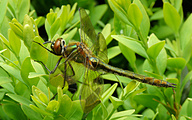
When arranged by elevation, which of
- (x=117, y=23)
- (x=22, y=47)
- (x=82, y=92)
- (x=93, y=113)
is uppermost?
(x=22, y=47)

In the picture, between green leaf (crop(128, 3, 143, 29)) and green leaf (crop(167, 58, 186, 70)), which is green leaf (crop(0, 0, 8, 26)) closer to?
green leaf (crop(128, 3, 143, 29))

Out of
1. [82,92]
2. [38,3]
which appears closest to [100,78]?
[82,92]

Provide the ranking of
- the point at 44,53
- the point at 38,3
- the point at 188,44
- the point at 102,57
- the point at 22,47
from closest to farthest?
the point at 44,53 → the point at 22,47 → the point at 188,44 → the point at 102,57 → the point at 38,3

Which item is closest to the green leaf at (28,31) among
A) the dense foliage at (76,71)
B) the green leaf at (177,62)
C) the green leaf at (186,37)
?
the dense foliage at (76,71)

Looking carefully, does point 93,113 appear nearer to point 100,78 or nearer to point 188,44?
point 100,78

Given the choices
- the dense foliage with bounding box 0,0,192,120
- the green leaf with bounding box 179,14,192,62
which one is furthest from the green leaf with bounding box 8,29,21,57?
the green leaf with bounding box 179,14,192,62

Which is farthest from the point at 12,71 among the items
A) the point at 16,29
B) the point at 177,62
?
the point at 177,62
